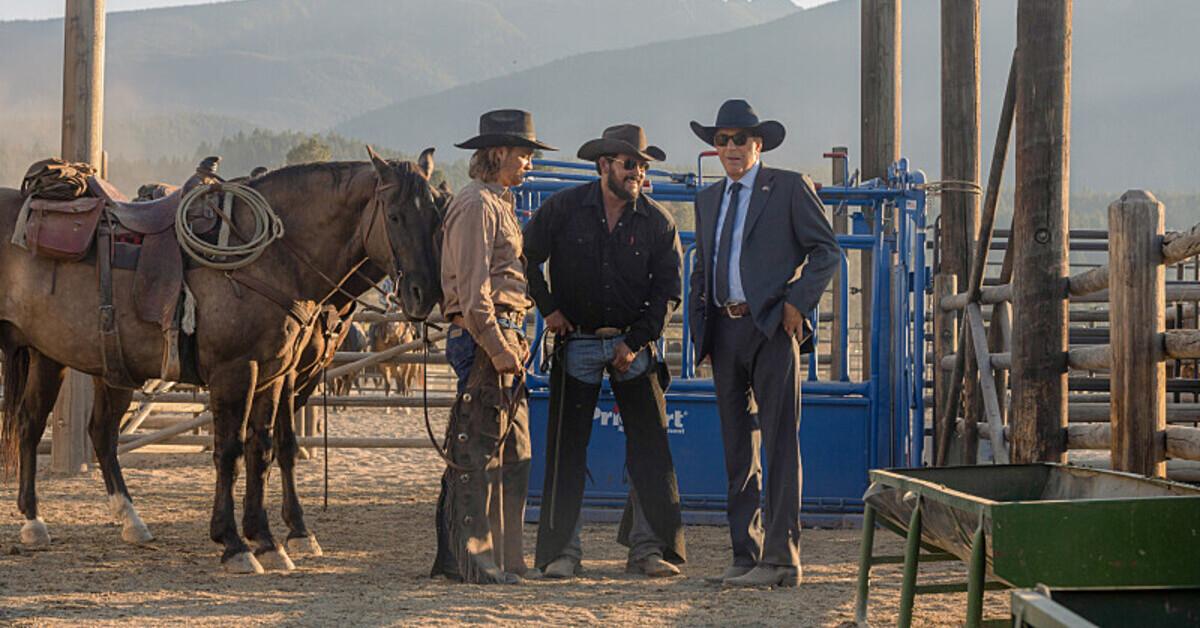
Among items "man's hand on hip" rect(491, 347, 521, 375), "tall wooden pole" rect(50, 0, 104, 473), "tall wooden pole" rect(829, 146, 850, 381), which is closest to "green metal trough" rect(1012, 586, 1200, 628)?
"man's hand on hip" rect(491, 347, 521, 375)

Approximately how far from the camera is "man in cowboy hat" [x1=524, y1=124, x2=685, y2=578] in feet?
21.9

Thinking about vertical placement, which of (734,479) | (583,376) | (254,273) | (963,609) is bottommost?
(963,609)

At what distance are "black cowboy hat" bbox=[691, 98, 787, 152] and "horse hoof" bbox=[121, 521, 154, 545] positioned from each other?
11.5 ft

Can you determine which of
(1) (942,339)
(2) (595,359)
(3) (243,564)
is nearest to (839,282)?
(1) (942,339)

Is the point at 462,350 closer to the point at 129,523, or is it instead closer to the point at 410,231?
the point at 410,231

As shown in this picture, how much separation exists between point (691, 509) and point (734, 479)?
225cm

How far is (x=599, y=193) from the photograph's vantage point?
688 cm

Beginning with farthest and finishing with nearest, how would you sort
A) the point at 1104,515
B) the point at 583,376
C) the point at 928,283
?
1. the point at 928,283
2. the point at 583,376
3. the point at 1104,515

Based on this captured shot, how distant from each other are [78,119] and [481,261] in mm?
5618

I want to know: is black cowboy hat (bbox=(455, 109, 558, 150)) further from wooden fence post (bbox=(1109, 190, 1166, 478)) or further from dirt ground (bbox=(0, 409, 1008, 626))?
wooden fence post (bbox=(1109, 190, 1166, 478))

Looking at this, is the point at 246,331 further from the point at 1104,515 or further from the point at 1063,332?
the point at 1104,515

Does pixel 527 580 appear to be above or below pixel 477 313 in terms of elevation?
below

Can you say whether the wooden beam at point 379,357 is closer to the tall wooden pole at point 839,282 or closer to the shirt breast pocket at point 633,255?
the tall wooden pole at point 839,282

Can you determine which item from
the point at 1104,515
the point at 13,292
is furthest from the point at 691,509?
the point at 1104,515
